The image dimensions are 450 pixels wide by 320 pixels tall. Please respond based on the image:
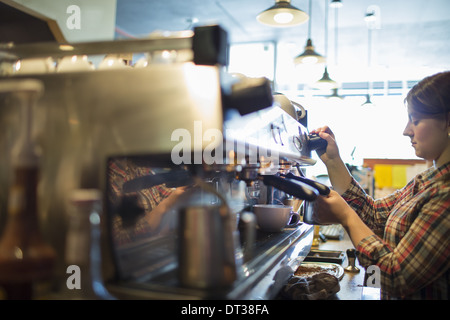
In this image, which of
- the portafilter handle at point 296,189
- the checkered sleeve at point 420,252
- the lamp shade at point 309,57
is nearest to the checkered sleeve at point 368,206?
the checkered sleeve at point 420,252

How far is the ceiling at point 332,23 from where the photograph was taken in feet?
15.6

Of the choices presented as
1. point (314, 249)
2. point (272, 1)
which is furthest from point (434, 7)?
point (314, 249)

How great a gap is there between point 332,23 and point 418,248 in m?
4.88

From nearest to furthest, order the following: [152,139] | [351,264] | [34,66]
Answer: [152,139], [34,66], [351,264]

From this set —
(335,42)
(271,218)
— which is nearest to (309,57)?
(271,218)

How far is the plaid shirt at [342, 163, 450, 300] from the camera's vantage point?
1.07m

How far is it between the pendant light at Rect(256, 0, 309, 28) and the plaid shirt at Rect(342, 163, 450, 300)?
1964mm

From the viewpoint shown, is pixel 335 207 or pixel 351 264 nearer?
pixel 335 207

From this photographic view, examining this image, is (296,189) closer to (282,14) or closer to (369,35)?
(282,14)

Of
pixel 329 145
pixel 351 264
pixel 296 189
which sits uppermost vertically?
pixel 329 145

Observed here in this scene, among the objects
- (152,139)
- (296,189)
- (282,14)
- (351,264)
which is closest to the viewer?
(152,139)

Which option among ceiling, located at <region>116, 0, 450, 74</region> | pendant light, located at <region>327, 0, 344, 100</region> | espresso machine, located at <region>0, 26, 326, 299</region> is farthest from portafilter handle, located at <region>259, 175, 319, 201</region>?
ceiling, located at <region>116, 0, 450, 74</region>

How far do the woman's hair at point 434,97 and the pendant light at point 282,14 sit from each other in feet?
6.08

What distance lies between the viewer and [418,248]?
1088mm
